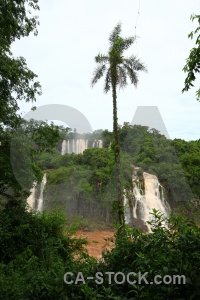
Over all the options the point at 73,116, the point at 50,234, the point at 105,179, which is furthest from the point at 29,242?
the point at 105,179

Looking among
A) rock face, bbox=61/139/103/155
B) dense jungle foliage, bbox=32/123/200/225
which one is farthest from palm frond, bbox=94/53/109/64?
rock face, bbox=61/139/103/155

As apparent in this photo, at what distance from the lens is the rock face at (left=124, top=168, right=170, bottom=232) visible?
81.2ft

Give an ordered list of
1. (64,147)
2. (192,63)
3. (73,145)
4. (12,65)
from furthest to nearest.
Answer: (73,145) → (64,147) → (12,65) → (192,63)

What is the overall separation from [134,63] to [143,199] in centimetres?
1591

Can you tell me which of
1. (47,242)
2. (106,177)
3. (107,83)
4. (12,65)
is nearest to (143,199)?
(106,177)

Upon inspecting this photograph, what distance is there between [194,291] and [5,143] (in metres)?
7.14

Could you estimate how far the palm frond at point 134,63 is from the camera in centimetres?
1220

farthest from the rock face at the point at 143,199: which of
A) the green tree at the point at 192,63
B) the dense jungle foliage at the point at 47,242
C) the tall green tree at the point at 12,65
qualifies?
the green tree at the point at 192,63

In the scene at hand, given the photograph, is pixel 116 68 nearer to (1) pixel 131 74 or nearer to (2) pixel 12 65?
(1) pixel 131 74

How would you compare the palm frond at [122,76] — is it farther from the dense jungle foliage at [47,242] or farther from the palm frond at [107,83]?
the dense jungle foliage at [47,242]

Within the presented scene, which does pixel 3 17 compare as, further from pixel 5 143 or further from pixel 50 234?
pixel 50 234

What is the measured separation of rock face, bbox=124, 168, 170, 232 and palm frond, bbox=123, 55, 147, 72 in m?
14.3

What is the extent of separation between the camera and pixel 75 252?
8.92 meters

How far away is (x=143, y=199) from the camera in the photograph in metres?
25.5
